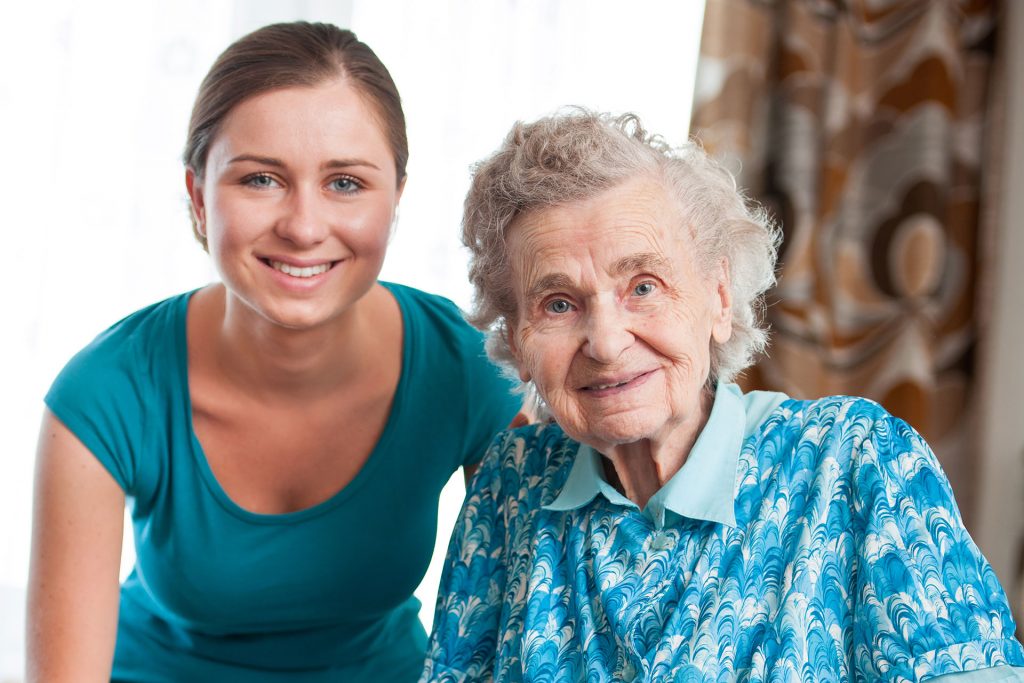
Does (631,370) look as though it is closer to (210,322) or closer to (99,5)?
(210,322)

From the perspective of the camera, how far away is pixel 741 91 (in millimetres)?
2961

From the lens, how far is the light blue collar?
1.34m

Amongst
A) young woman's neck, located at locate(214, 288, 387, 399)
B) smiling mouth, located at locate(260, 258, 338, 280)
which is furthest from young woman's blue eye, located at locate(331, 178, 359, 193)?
young woman's neck, located at locate(214, 288, 387, 399)

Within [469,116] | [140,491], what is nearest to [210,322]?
[140,491]

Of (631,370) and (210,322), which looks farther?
(210,322)

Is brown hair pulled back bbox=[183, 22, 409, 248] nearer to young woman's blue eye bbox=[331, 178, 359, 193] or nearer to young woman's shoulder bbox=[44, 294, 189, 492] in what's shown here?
young woman's blue eye bbox=[331, 178, 359, 193]

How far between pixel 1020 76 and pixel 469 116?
1.50 meters

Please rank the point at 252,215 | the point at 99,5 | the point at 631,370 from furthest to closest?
the point at 99,5 < the point at 252,215 < the point at 631,370

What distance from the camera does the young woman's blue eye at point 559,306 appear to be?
4.55 feet

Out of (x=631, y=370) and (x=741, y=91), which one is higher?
(x=741, y=91)

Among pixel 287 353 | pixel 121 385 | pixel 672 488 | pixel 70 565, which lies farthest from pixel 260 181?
pixel 672 488

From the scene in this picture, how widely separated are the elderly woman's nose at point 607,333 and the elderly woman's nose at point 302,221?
0.49m

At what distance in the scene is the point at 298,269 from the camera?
1.67 meters

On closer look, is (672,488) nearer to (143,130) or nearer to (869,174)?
(869,174)
